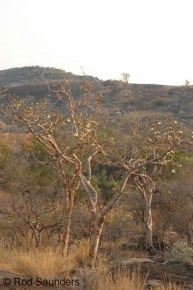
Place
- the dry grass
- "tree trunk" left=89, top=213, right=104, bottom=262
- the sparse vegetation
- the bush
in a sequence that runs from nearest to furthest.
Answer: the dry grass
the sparse vegetation
"tree trunk" left=89, top=213, right=104, bottom=262
the bush

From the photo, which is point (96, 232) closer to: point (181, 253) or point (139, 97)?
point (181, 253)

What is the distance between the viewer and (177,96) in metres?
57.0

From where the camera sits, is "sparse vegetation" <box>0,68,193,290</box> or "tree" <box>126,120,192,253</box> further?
"tree" <box>126,120,192,253</box>

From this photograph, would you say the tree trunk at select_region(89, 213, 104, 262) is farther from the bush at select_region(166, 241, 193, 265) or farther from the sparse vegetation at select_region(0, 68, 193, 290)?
the bush at select_region(166, 241, 193, 265)

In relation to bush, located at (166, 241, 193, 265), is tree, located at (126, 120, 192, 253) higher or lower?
higher

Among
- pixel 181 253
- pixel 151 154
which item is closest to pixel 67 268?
pixel 181 253

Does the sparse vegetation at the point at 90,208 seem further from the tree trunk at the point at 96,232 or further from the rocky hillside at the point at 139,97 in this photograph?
the rocky hillside at the point at 139,97

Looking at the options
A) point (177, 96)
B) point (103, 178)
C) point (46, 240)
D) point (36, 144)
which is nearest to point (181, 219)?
point (46, 240)

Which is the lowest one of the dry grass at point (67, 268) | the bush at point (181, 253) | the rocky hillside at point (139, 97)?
the bush at point (181, 253)

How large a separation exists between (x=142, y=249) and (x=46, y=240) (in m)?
2.92

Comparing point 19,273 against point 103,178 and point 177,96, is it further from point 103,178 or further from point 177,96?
point 177,96

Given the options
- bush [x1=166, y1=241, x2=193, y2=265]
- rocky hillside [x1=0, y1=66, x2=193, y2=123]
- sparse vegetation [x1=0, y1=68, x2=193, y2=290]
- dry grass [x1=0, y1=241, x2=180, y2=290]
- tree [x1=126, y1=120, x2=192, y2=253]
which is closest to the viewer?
dry grass [x1=0, y1=241, x2=180, y2=290]

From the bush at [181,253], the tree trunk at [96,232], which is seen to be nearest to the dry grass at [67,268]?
the tree trunk at [96,232]

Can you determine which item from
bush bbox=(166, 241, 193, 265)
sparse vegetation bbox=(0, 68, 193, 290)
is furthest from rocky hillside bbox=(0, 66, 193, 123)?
bush bbox=(166, 241, 193, 265)
